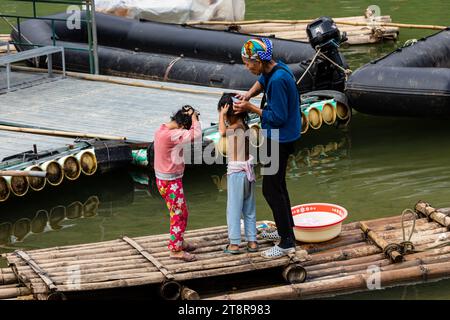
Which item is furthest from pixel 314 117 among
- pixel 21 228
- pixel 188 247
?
pixel 188 247

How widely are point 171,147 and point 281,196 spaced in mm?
895

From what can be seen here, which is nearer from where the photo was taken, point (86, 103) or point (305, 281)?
point (305, 281)

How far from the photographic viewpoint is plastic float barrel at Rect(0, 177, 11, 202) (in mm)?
10117

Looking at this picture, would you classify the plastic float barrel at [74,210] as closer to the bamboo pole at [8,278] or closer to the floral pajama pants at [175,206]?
the bamboo pole at [8,278]

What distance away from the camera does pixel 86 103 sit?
12977 mm

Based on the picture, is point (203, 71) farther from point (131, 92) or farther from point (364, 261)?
point (364, 261)

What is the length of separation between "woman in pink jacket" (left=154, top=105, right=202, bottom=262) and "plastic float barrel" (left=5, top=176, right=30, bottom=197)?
272 centimetres

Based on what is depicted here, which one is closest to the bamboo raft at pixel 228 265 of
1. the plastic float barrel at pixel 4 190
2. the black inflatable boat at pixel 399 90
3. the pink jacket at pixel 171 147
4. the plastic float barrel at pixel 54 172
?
the pink jacket at pixel 171 147

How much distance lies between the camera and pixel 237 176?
26.0 ft

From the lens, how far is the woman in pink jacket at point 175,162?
7805 mm

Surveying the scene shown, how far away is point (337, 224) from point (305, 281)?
764mm

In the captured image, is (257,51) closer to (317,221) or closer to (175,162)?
(175,162)

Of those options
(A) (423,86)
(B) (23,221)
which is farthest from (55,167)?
(A) (423,86)

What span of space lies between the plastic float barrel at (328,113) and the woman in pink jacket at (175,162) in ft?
15.4
